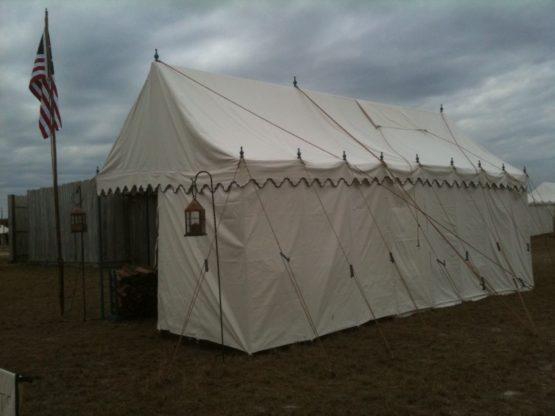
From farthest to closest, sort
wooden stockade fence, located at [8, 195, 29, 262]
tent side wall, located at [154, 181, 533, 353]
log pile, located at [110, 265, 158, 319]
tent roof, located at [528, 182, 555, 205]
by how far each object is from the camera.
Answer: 1. tent roof, located at [528, 182, 555, 205]
2. wooden stockade fence, located at [8, 195, 29, 262]
3. log pile, located at [110, 265, 158, 319]
4. tent side wall, located at [154, 181, 533, 353]

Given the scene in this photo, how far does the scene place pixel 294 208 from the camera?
22.1 ft

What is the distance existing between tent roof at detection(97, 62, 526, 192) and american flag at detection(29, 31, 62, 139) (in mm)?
1611

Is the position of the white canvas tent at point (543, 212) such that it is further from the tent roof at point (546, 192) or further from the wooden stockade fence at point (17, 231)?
the wooden stockade fence at point (17, 231)

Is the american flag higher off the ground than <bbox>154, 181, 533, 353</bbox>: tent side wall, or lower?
higher

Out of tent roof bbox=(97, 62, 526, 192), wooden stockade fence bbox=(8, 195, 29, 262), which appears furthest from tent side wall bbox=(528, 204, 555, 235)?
wooden stockade fence bbox=(8, 195, 29, 262)

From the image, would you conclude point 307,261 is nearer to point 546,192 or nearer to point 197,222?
point 197,222

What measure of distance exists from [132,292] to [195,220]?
316 centimetres

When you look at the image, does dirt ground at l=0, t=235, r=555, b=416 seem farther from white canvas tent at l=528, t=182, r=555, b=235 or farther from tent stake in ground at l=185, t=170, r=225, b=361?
white canvas tent at l=528, t=182, r=555, b=235

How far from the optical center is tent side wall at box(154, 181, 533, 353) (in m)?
6.27

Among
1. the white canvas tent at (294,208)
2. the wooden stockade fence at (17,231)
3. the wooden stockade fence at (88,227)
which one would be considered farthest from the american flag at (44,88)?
the wooden stockade fence at (17,231)

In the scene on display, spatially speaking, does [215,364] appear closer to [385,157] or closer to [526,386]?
[526,386]

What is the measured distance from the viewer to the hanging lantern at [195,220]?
5895mm

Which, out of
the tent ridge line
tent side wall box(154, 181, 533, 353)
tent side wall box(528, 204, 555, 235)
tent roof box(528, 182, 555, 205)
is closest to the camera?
tent side wall box(154, 181, 533, 353)

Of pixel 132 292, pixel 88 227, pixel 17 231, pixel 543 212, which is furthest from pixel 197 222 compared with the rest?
pixel 543 212
